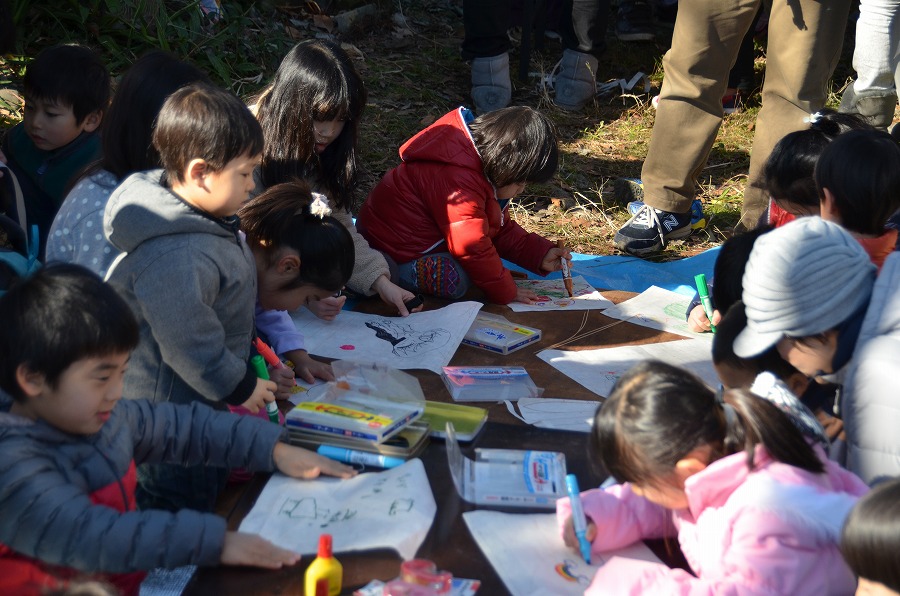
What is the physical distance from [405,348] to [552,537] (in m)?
1.15

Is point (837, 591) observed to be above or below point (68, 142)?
below

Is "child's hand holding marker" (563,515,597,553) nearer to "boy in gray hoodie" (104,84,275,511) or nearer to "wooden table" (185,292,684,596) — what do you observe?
"wooden table" (185,292,684,596)

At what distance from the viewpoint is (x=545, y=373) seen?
2.67 metres

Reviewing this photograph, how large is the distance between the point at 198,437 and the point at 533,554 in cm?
67

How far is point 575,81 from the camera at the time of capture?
560 cm

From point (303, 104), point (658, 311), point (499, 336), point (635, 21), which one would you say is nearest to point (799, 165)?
point (658, 311)

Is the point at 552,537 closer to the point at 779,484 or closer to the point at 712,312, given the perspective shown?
the point at 779,484

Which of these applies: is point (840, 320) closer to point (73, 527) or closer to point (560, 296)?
point (73, 527)

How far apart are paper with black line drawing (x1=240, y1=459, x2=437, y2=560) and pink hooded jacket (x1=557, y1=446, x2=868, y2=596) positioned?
361 millimetres

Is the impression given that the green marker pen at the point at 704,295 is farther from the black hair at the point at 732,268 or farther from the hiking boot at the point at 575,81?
the hiking boot at the point at 575,81

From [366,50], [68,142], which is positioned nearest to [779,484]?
[68,142]

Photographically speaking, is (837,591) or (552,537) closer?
(837,591)

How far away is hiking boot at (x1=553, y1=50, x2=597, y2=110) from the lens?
558 centimetres

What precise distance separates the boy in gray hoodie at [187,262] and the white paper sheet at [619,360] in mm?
987
